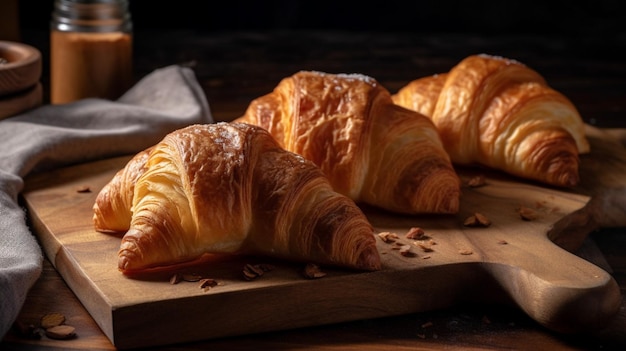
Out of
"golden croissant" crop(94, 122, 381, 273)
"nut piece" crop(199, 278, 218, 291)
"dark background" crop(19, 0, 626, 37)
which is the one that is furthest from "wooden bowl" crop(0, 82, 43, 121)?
"dark background" crop(19, 0, 626, 37)

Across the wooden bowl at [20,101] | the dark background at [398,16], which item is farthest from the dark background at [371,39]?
the wooden bowl at [20,101]

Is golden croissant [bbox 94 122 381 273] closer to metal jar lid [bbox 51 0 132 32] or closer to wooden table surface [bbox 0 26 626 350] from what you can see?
wooden table surface [bbox 0 26 626 350]

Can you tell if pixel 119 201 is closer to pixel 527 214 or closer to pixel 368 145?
pixel 368 145

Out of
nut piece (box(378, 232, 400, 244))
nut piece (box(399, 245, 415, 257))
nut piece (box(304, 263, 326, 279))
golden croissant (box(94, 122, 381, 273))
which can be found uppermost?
golden croissant (box(94, 122, 381, 273))

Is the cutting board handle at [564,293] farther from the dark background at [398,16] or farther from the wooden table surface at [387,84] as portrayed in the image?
the dark background at [398,16]

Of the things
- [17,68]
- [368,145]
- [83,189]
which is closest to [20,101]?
[17,68]

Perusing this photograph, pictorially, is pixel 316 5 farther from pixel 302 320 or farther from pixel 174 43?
pixel 302 320
